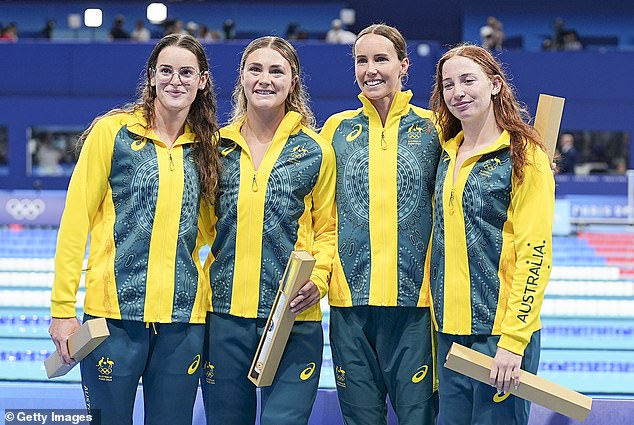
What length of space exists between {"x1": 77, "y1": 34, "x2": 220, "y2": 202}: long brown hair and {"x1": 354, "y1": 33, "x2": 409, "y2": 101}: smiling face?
50cm

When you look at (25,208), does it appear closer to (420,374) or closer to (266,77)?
(266,77)

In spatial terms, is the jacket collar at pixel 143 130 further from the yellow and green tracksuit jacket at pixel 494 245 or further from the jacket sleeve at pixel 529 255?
the jacket sleeve at pixel 529 255

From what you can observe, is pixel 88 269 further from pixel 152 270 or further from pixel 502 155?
pixel 502 155

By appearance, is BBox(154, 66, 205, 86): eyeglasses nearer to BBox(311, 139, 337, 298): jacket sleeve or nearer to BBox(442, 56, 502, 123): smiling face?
BBox(311, 139, 337, 298): jacket sleeve

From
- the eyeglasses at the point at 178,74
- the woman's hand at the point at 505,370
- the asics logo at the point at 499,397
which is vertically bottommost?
the asics logo at the point at 499,397

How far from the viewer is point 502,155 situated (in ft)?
8.20

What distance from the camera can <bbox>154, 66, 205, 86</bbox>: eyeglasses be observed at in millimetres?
2600

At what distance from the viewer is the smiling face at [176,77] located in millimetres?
2596

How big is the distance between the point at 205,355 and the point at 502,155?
43.9 inches

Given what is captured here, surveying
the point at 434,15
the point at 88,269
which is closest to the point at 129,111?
the point at 88,269

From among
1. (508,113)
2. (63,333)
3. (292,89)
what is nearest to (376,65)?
(292,89)

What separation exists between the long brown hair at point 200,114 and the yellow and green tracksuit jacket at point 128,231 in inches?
2.6

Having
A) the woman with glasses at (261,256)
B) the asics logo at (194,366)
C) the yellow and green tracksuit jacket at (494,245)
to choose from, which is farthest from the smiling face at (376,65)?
the asics logo at (194,366)

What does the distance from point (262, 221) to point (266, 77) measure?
1.47 feet
